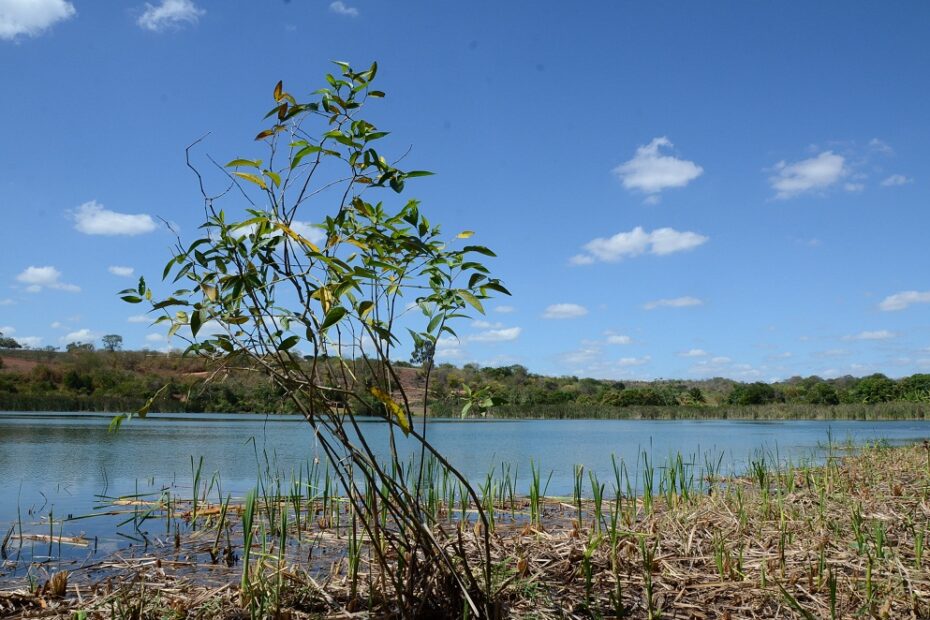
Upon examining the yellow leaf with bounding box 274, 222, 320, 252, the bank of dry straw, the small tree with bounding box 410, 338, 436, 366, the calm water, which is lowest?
the calm water

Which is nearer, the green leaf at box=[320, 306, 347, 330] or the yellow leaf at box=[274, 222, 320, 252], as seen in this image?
the green leaf at box=[320, 306, 347, 330]

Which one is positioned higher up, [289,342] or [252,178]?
[252,178]

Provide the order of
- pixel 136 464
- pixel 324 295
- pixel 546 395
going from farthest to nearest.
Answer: pixel 546 395, pixel 136 464, pixel 324 295

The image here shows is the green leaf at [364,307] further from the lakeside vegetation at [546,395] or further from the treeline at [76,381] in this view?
the treeline at [76,381]

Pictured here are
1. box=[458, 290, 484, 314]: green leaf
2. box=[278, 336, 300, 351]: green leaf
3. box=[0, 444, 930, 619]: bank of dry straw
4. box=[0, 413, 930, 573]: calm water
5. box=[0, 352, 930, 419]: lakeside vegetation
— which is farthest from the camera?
box=[0, 352, 930, 419]: lakeside vegetation

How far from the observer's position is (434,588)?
3188mm

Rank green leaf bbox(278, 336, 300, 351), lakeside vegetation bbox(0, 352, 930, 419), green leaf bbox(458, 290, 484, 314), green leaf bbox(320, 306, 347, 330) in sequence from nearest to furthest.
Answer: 1. green leaf bbox(320, 306, 347, 330)
2. green leaf bbox(458, 290, 484, 314)
3. green leaf bbox(278, 336, 300, 351)
4. lakeside vegetation bbox(0, 352, 930, 419)

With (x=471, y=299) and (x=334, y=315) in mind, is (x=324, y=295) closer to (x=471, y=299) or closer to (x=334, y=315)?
(x=334, y=315)

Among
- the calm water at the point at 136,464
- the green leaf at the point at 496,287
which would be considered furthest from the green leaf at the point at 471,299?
the calm water at the point at 136,464

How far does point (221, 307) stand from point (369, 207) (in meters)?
0.79

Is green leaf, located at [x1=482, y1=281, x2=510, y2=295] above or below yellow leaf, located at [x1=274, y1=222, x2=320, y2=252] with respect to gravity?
below

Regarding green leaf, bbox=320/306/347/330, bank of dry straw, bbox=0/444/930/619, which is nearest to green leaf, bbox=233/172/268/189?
green leaf, bbox=320/306/347/330

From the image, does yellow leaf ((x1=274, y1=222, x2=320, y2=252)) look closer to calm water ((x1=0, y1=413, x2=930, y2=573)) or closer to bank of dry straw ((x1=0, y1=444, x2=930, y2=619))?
bank of dry straw ((x1=0, y1=444, x2=930, y2=619))

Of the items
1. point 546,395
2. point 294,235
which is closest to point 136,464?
point 294,235
